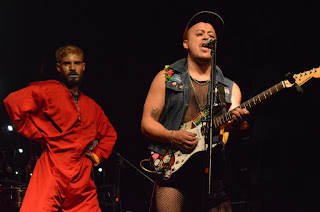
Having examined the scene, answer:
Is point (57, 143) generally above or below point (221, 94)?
below

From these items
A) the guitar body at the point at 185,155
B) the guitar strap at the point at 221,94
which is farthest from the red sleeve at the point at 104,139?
the guitar strap at the point at 221,94

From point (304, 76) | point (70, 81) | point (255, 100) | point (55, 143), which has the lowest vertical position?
point (55, 143)

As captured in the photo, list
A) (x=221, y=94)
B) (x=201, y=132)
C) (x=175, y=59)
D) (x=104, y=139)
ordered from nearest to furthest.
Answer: (x=221, y=94), (x=201, y=132), (x=104, y=139), (x=175, y=59)

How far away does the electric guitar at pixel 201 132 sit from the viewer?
3066mm

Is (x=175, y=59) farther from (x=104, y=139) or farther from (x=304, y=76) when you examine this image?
(x=304, y=76)

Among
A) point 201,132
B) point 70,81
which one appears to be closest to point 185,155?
point 201,132

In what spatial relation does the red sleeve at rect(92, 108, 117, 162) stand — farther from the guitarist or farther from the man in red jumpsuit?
the guitarist

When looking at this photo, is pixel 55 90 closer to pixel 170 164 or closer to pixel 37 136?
pixel 37 136

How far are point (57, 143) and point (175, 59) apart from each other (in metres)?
2.69

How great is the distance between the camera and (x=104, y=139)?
452 cm

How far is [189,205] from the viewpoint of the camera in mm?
2982

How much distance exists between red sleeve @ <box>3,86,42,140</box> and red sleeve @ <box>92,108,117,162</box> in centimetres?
70

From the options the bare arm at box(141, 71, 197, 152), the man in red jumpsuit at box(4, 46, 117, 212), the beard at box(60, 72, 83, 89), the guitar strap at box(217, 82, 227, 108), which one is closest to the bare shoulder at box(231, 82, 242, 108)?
the guitar strap at box(217, 82, 227, 108)

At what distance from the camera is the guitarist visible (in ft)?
9.86
